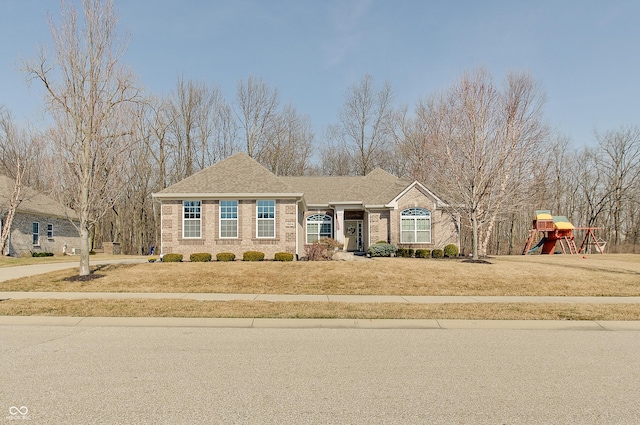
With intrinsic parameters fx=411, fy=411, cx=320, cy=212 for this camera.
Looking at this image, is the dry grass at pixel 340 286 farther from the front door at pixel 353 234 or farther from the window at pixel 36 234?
the window at pixel 36 234

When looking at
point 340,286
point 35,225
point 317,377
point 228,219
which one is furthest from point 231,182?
point 35,225

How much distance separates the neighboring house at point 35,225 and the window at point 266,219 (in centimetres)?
1502

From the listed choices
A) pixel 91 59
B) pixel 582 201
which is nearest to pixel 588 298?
pixel 91 59

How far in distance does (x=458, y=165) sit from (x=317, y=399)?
21.5 metres

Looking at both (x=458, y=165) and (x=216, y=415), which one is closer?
(x=216, y=415)

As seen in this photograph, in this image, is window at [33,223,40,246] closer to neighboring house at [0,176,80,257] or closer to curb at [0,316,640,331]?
neighboring house at [0,176,80,257]

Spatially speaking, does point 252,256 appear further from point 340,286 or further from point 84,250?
point 340,286

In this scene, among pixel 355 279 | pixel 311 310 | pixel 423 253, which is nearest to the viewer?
pixel 311 310

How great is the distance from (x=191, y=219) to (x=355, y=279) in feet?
41.0

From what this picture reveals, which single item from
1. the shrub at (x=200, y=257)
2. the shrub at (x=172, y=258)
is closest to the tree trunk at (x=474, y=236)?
the shrub at (x=200, y=257)

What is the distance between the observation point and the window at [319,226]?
30.9 metres

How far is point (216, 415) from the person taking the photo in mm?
4168

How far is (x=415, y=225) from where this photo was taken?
90.8 feet

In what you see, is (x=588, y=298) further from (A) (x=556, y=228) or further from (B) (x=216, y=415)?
(A) (x=556, y=228)
